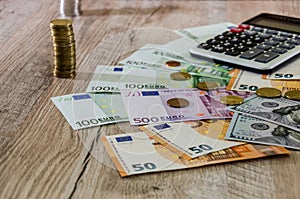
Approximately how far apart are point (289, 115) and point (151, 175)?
246 millimetres

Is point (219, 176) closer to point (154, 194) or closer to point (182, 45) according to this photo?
point (154, 194)

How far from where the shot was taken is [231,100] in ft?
3.06

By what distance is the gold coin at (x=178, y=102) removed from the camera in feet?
3.00

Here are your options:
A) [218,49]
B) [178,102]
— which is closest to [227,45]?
[218,49]

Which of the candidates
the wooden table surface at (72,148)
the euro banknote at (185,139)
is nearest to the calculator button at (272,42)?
the wooden table surface at (72,148)

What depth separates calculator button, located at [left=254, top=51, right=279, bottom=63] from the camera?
1.05 meters

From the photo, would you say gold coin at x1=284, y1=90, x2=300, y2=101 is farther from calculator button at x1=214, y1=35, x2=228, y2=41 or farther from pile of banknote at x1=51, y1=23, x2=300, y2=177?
calculator button at x1=214, y1=35, x2=228, y2=41

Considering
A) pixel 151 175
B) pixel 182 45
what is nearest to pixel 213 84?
pixel 182 45

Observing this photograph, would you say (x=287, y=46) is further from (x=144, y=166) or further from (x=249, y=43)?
(x=144, y=166)

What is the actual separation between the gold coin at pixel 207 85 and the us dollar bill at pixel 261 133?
11 cm

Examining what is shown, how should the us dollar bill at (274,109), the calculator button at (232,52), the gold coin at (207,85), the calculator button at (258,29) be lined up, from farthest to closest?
1. the calculator button at (258,29)
2. the calculator button at (232,52)
3. the gold coin at (207,85)
4. the us dollar bill at (274,109)

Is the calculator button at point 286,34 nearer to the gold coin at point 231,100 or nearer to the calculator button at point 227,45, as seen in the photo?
the calculator button at point 227,45

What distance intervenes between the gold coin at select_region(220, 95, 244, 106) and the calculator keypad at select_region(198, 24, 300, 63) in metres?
0.14

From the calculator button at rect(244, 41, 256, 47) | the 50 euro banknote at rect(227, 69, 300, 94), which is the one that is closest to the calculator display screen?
the calculator button at rect(244, 41, 256, 47)
